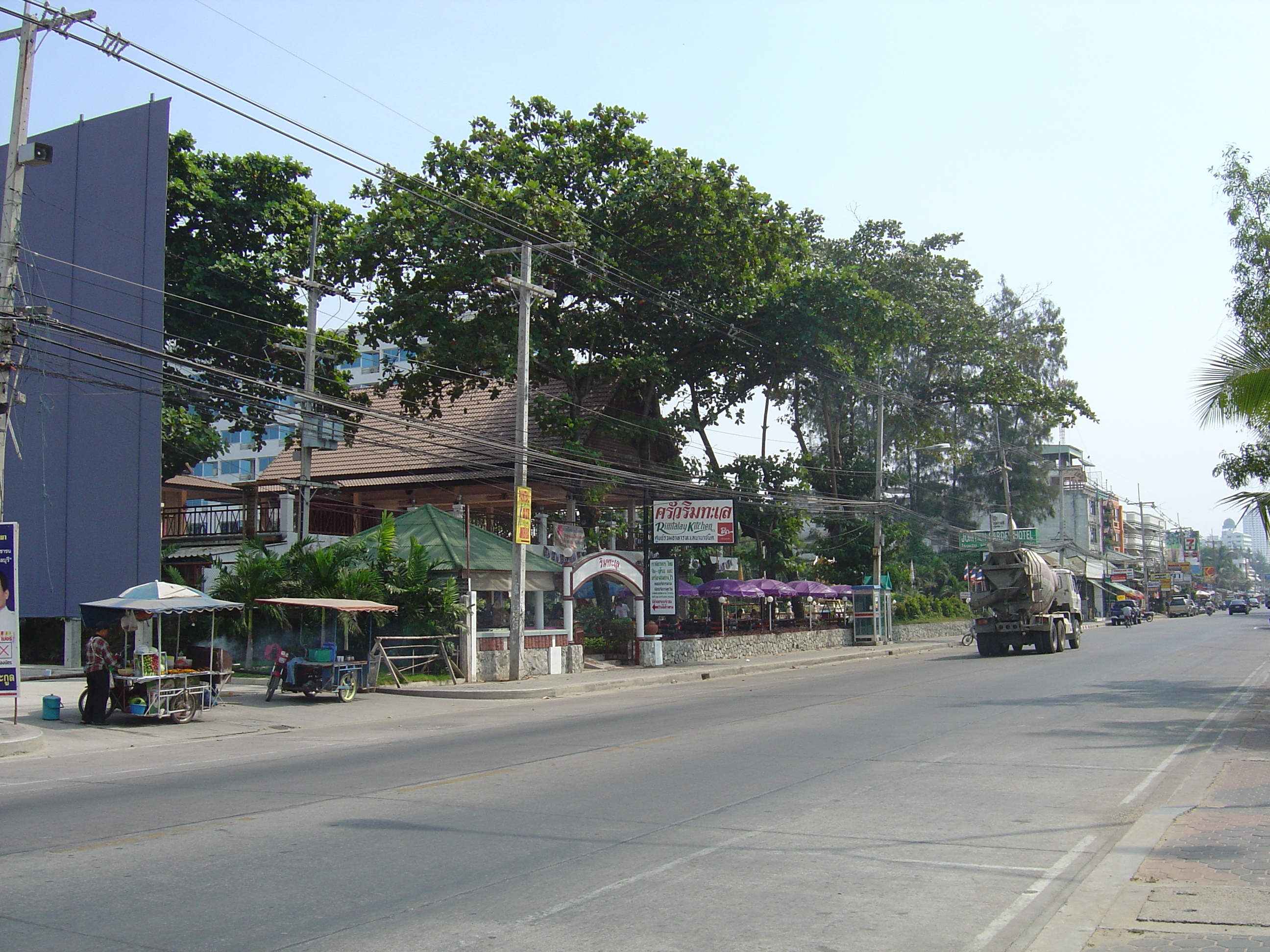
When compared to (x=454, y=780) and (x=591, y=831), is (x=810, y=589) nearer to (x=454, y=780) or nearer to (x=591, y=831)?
(x=454, y=780)

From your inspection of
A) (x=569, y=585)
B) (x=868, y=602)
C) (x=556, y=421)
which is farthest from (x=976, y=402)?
(x=569, y=585)

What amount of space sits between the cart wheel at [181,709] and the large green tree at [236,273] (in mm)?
15039

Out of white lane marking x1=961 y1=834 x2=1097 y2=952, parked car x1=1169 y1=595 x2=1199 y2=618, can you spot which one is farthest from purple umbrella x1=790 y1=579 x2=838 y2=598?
parked car x1=1169 y1=595 x2=1199 y2=618

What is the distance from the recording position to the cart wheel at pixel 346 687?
21812mm

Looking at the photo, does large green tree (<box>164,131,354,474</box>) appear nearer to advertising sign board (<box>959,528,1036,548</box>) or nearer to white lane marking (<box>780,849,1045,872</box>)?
white lane marking (<box>780,849,1045,872</box>)

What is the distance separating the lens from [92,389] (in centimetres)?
2630

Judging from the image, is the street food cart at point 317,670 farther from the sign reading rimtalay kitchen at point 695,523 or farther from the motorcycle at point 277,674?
the sign reading rimtalay kitchen at point 695,523

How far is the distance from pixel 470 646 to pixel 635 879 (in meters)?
19.4

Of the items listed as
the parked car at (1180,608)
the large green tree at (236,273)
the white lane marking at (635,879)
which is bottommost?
the parked car at (1180,608)

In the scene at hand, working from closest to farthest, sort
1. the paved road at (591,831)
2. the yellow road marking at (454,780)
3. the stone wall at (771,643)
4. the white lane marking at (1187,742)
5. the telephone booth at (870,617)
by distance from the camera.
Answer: the paved road at (591,831), the white lane marking at (1187,742), the yellow road marking at (454,780), the stone wall at (771,643), the telephone booth at (870,617)

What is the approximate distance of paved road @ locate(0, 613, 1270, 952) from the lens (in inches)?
238

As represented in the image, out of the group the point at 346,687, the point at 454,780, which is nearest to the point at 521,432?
the point at 346,687

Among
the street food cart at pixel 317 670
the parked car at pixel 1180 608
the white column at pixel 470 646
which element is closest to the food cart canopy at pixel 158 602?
the street food cart at pixel 317 670

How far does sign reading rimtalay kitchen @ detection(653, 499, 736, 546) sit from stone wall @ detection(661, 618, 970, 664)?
3338 mm
